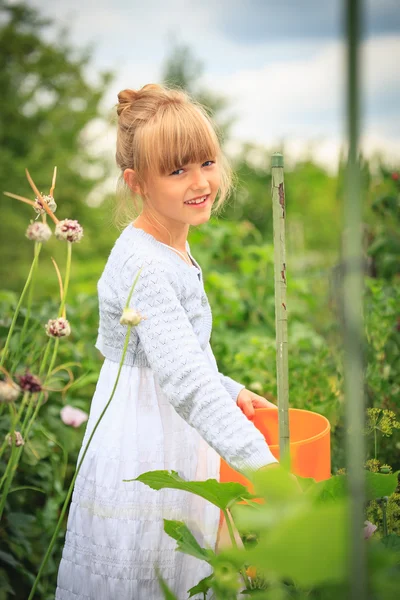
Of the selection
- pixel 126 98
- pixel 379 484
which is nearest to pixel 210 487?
pixel 379 484

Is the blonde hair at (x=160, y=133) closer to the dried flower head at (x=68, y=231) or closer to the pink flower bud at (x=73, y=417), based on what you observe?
the dried flower head at (x=68, y=231)

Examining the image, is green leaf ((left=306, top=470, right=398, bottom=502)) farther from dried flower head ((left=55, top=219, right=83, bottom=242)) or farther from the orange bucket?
dried flower head ((left=55, top=219, right=83, bottom=242))

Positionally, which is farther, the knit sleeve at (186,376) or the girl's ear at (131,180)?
the girl's ear at (131,180)

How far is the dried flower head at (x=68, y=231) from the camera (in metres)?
1.01

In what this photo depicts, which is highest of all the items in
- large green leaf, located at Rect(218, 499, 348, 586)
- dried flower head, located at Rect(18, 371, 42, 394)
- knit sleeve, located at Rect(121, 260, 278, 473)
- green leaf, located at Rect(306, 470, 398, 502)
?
knit sleeve, located at Rect(121, 260, 278, 473)

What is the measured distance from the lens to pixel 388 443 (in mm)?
1646

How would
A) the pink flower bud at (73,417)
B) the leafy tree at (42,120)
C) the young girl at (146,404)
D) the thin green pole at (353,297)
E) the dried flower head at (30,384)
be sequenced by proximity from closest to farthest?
the thin green pole at (353,297) → the dried flower head at (30,384) → the young girl at (146,404) → the pink flower bud at (73,417) → the leafy tree at (42,120)

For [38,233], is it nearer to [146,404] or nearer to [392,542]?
[146,404]

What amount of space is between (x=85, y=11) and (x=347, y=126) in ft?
35.0

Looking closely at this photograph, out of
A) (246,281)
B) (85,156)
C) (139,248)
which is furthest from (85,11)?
(139,248)

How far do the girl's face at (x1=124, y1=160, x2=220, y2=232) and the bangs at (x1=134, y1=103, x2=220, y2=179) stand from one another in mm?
17


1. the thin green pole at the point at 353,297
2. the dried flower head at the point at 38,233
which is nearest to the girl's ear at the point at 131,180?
the dried flower head at the point at 38,233

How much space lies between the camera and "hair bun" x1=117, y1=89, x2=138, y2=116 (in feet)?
4.78

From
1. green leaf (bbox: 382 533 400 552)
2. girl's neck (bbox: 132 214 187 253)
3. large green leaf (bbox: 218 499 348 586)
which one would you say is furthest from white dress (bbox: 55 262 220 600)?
large green leaf (bbox: 218 499 348 586)
